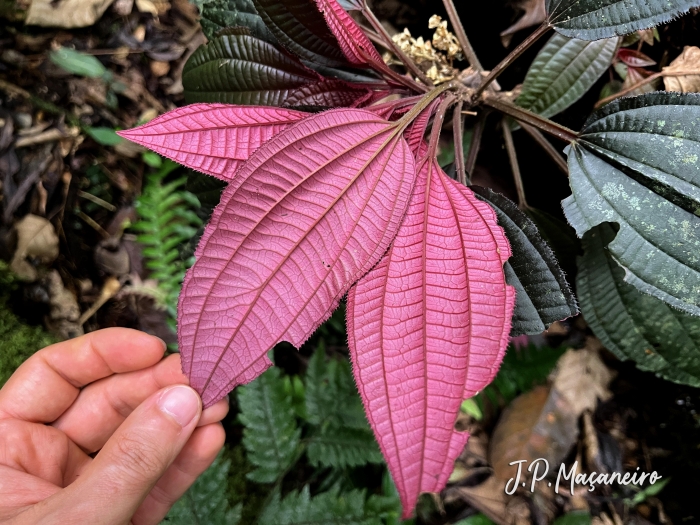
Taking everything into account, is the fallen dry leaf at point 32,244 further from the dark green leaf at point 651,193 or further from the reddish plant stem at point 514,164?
the dark green leaf at point 651,193

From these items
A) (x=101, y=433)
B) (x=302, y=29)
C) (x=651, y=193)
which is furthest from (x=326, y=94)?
(x=101, y=433)

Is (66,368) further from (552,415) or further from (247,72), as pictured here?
(552,415)

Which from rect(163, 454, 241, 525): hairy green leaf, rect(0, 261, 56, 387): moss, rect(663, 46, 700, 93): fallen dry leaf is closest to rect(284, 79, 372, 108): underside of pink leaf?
rect(663, 46, 700, 93): fallen dry leaf

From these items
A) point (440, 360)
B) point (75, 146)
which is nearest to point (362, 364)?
point (440, 360)

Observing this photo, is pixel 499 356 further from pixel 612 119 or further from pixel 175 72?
pixel 175 72

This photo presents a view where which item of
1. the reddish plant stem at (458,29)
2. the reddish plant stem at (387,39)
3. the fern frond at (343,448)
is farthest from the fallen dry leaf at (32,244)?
the reddish plant stem at (458,29)

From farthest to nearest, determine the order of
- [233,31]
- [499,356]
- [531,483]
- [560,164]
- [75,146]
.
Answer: [75,146]
[531,483]
[560,164]
[233,31]
[499,356]

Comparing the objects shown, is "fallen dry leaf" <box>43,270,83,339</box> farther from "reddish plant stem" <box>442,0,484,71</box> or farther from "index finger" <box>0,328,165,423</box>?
"reddish plant stem" <box>442,0,484,71</box>
